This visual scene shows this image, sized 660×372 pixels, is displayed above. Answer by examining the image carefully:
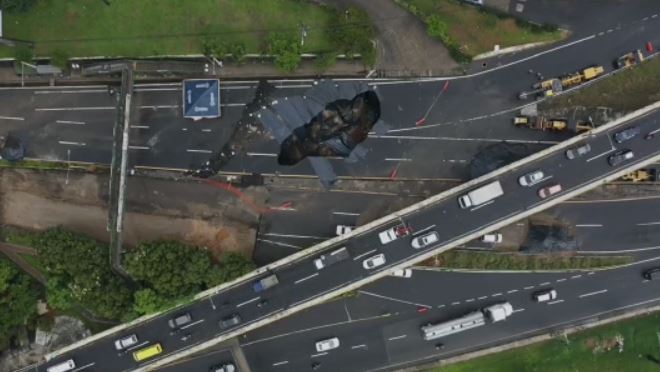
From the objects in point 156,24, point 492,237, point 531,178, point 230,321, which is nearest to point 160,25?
point 156,24

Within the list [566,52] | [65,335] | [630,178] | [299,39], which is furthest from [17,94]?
[630,178]

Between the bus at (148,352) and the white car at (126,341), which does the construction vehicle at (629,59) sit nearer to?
the bus at (148,352)

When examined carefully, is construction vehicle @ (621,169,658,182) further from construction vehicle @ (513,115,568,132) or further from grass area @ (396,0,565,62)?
grass area @ (396,0,565,62)

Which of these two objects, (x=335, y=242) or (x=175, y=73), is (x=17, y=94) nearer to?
(x=175, y=73)

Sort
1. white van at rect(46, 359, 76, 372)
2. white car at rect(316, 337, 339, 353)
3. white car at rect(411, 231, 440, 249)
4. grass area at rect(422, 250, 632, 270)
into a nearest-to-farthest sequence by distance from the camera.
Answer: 1. white car at rect(411, 231, 440, 249)
2. white van at rect(46, 359, 76, 372)
3. white car at rect(316, 337, 339, 353)
4. grass area at rect(422, 250, 632, 270)

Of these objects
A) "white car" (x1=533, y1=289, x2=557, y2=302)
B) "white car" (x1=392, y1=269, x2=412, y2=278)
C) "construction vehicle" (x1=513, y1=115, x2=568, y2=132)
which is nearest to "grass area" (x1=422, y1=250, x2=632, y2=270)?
"white car" (x1=392, y1=269, x2=412, y2=278)

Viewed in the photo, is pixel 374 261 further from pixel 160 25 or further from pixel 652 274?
pixel 160 25
